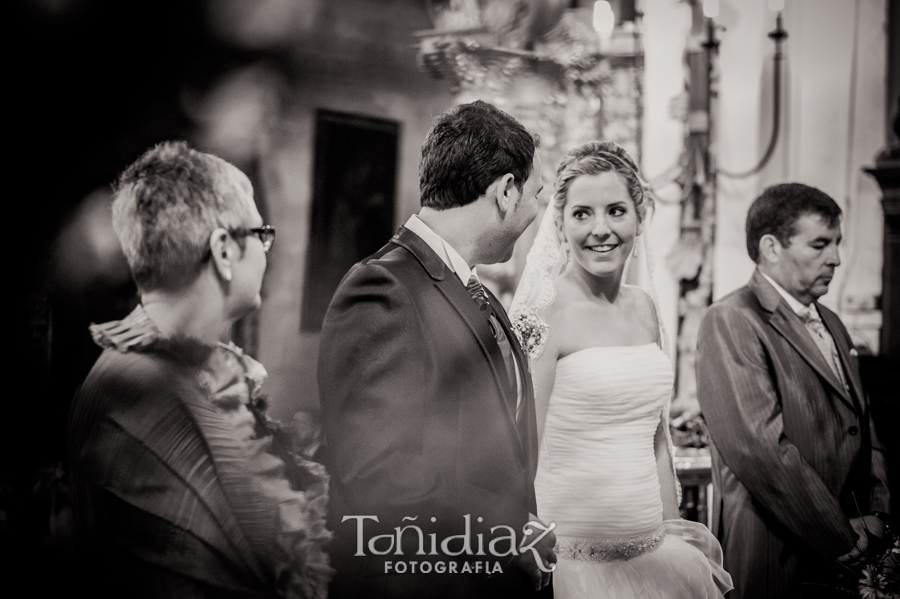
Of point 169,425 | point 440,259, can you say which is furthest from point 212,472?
point 440,259

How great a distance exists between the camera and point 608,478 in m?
1.86

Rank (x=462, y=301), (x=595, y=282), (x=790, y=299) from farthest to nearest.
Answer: (x=790, y=299), (x=595, y=282), (x=462, y=301)

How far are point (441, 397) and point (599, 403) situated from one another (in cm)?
48

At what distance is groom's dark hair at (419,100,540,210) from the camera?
156 centimetres

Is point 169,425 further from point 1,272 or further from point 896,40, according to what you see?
point 896,40

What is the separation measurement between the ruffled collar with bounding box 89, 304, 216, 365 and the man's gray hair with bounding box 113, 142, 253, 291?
2.8 inches

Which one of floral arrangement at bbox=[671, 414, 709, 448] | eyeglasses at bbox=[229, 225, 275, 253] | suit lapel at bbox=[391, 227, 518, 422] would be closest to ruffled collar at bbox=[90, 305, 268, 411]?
eyeglasses at bbox=[229, 225, 275, 253]

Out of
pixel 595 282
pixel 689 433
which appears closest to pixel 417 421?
pixel 595 282

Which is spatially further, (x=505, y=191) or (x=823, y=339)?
(x=823, y=339)

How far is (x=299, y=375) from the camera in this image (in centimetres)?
180

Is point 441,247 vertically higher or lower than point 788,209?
lower

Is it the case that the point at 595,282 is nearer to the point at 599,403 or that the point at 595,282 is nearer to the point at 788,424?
the point at 599,403

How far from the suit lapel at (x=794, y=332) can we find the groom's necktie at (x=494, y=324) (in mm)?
919

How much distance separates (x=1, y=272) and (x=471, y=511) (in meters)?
1.10
